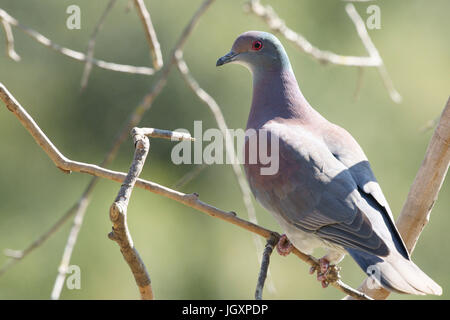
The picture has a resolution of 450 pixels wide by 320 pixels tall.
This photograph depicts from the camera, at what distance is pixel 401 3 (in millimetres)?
8484

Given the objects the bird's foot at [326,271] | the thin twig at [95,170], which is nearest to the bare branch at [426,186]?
the bird's foot at [326,271]

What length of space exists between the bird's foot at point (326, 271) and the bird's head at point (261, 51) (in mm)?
1036

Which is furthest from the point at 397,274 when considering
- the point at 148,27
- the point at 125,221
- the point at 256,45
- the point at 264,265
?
the point at 256,45

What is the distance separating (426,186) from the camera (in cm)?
247

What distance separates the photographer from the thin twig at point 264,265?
1.81 meters

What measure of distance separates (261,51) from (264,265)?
4.83 feet

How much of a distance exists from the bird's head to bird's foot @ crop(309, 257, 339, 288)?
104cm

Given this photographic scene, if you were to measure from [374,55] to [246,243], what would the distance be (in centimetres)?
536

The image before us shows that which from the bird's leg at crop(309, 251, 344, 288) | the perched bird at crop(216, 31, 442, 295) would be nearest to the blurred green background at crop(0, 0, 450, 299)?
the perched bird at crop(216, 31, 442, 295)

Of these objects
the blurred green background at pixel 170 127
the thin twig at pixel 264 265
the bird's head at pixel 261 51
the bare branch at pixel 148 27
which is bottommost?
the thin twig at pixel 264 265

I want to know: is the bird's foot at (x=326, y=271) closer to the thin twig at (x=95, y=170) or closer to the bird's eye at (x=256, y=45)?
the thin twig at (x=95, y=170)

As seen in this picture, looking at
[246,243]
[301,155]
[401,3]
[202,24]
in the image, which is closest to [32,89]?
[202,24]

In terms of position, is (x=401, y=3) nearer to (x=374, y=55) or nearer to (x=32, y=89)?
(x=32, y=89)

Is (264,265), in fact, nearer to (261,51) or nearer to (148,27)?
(148,27)
